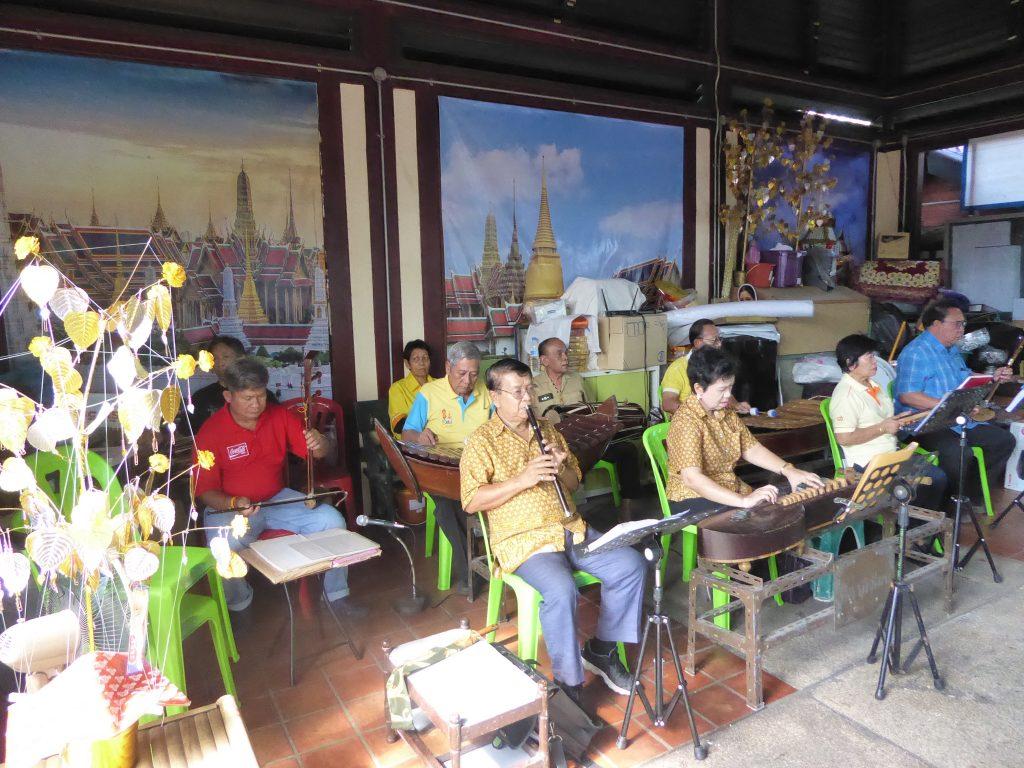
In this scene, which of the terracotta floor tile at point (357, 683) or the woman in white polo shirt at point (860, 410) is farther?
the woman in white polo shirt at point (860, 410)

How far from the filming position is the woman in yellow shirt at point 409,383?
15.9 ft

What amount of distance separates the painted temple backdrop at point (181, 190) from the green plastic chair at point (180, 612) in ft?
6.67

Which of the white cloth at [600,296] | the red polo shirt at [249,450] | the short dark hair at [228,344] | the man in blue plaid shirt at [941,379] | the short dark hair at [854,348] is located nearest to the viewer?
the red polo shirt at [249,450]

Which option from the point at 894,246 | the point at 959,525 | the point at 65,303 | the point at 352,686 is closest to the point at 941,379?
the point at 959,525

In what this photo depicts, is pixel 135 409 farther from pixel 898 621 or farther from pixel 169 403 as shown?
pixel 898 621

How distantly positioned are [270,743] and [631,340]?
12.1ft

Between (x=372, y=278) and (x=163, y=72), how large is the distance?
5.65 ft

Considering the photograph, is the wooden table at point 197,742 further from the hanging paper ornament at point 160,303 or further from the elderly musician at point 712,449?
the elderly musician at point 712,449

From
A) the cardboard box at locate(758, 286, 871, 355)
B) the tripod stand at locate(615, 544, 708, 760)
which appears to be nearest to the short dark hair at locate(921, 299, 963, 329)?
the cardboard box at locate(758, 286, 871, 355)

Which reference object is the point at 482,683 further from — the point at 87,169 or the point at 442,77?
the point at 442,77

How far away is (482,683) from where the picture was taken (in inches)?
82.7

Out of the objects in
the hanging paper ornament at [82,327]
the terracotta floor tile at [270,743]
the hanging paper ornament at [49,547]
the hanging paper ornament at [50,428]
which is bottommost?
the terracotta floor tile at [270,743]

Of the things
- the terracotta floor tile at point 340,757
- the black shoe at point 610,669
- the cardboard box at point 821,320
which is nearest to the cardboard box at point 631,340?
the cardboard box at point 821,320

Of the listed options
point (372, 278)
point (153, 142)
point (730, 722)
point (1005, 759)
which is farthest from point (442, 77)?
point (1005, 759)
